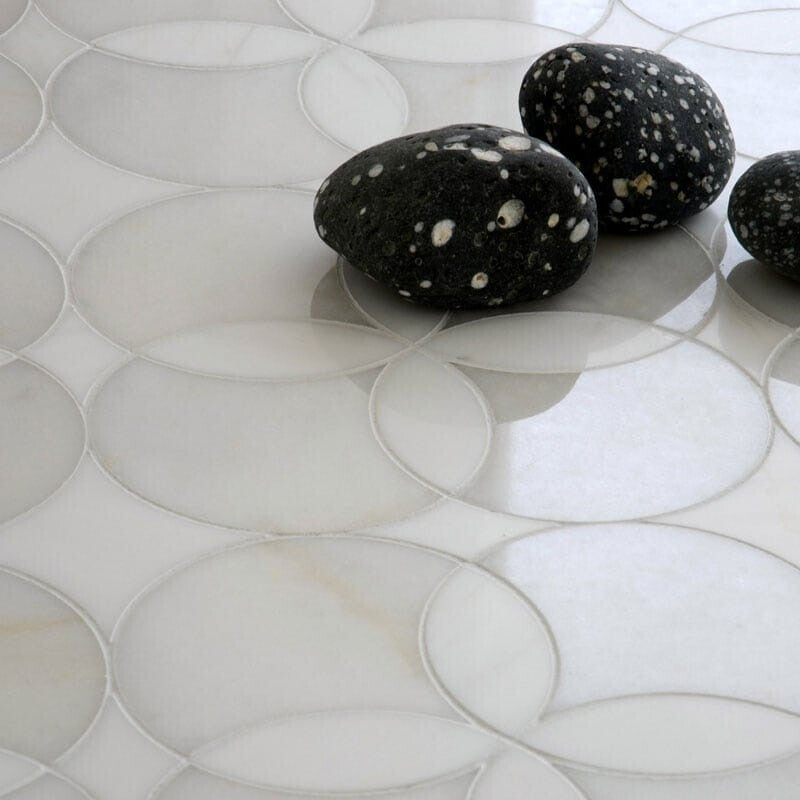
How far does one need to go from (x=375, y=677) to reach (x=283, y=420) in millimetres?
245

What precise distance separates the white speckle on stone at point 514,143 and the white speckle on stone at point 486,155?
12mm

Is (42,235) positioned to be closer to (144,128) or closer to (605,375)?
(144,128)

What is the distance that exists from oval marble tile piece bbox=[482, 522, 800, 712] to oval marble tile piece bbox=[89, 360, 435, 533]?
0.11 m

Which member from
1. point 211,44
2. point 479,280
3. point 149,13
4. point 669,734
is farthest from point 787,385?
point 149,13

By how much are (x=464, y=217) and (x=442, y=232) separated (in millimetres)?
21

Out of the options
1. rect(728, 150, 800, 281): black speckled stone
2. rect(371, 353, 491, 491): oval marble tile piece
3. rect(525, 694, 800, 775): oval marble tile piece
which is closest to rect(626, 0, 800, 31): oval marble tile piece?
rect(728, 150, 800, 281): black speckled stone

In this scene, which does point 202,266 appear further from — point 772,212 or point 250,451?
point 772,212

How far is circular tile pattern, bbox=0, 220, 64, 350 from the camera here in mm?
1066

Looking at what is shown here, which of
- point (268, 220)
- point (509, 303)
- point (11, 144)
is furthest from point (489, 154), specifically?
point (11, 144)

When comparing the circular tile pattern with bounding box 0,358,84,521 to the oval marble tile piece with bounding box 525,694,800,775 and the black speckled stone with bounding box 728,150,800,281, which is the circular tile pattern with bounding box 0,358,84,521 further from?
the black speckled stone with bounding box 728,150,800,281

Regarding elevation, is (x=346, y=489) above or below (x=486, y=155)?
below

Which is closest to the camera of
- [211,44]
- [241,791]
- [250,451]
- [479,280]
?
[241,791]

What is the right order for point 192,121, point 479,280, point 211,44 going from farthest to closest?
point 211,44 < point 192,121 < point 479,280

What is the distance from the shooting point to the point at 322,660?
821mm
